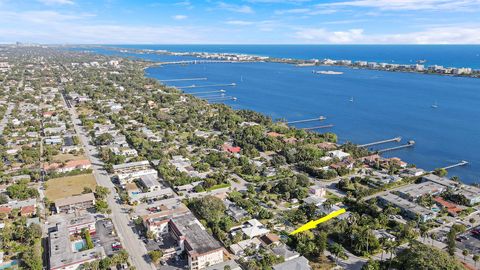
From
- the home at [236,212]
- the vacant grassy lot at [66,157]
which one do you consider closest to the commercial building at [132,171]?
the vacant grassy lot at [66,157]

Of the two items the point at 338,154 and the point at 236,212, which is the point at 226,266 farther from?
the point at 338,154

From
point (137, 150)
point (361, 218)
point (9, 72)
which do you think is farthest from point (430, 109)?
point (9, 72)

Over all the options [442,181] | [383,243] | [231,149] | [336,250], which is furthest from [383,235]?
[231,149]

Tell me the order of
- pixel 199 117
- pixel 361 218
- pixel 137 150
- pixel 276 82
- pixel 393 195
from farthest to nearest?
1. pixel 276 82
2. pixel 199 117
3. pixel 137 150
4. pixel 393 195
5. pixel 361 218

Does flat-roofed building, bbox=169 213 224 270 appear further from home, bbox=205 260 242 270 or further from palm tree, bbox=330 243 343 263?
palm tree, bbox=330 243 343 263

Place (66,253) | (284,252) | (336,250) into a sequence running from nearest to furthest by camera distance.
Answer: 1. (66,253)
2. (284,252)
3. (336,250)

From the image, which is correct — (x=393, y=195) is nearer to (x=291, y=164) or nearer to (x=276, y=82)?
(x=291, y=164)

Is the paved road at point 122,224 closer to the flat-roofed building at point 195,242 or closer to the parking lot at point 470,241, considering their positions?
the flat-roofed building at point 195,242

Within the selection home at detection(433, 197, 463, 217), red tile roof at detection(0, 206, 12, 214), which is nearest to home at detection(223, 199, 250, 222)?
home at detection(433, 197, 463, 217)
